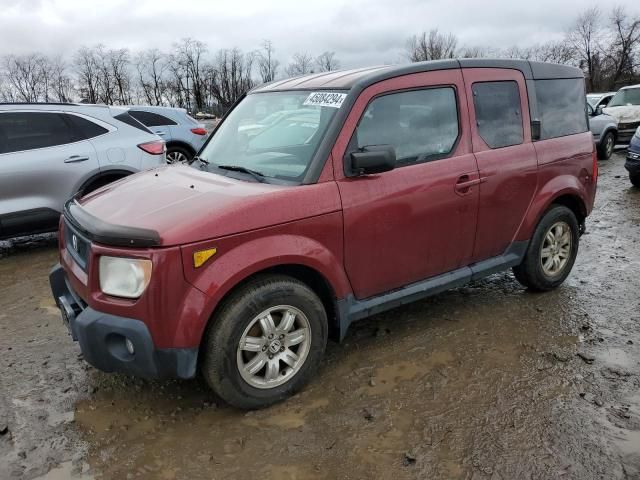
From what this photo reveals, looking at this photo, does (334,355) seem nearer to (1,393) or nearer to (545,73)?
(1,393)

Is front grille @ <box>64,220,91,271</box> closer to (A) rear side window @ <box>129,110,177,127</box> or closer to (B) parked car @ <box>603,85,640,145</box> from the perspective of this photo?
(A) rear side window @ <box>129,110,177,127</box>

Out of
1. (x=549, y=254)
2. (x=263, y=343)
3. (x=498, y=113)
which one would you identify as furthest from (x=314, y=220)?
(x=549, y=254)

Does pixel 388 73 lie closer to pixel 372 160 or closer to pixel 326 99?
pixel 326 99

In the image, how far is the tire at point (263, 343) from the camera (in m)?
2.87

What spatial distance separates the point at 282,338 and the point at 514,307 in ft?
7.53

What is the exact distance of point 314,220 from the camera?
310 centimetres

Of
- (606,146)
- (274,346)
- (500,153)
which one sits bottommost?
(274,346)

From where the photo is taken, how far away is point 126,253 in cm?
270

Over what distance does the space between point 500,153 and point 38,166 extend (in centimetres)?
491

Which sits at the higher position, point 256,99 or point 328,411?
point 256,99

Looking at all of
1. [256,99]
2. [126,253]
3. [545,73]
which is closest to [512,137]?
[545,73]

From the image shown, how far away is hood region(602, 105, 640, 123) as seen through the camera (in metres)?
14.1

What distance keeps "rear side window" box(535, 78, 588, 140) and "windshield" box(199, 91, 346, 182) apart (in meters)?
1.93

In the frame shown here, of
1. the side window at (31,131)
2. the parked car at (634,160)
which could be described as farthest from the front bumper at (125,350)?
the parked car at (634,160)
